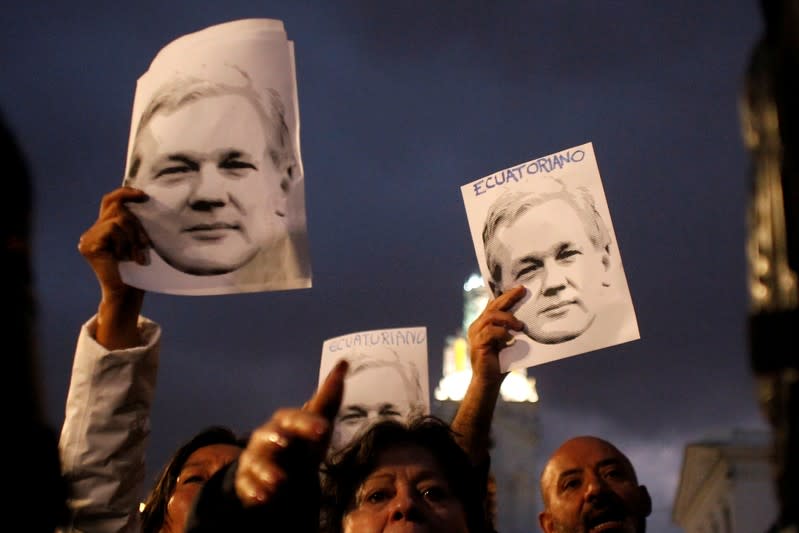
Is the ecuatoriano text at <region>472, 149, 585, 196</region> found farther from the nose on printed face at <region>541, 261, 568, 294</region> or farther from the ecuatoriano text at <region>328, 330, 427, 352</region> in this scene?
the ecuatoriano text at <region>328, 330, 427, 352</region>

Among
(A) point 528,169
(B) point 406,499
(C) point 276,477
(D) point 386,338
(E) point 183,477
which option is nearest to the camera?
(C) point 276,477

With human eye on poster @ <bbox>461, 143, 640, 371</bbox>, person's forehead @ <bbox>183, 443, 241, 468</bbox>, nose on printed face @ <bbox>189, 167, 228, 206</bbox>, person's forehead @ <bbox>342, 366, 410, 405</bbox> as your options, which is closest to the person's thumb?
nose on printed face @ <bbox>189, 167, 228, 206</bbox>

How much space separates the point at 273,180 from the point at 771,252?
2.28 m

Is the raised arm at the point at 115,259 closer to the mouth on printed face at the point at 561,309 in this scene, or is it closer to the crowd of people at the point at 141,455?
the crowd of people at the point at 141,455

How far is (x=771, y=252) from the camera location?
78 centimetres

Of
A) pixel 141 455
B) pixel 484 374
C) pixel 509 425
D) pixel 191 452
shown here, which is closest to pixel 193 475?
pixel 191 452

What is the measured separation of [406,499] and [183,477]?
2.87 feet

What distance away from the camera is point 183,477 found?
3.14 metres

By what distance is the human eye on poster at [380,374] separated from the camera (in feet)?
13.7

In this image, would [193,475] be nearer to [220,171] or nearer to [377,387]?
[220,171]

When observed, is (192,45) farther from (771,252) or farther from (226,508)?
(771,252)

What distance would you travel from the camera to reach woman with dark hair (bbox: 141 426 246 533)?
3.02m

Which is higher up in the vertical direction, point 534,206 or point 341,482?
point 534,206

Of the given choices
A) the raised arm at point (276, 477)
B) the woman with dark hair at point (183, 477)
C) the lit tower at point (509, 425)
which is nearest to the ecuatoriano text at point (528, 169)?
the woman with dark hair at point (183, 477)
